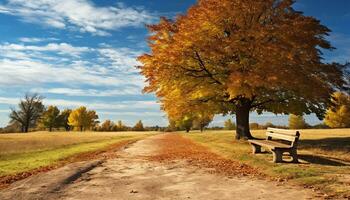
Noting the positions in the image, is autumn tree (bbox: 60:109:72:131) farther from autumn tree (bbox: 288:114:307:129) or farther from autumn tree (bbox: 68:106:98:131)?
autumn tree (bbox: 288:114:307:129)

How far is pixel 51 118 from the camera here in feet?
416

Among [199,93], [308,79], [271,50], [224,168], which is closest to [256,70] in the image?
[271,50]

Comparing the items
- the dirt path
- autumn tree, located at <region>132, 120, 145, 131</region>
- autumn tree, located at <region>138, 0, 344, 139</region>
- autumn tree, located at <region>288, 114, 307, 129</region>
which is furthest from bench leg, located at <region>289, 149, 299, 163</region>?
autumn tree, located at <region>132, 120, 145, 131</region>

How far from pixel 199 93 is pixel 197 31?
164 inches

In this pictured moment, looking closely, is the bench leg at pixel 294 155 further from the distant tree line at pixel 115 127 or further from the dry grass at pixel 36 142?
the distant tree line at pixel 115 127

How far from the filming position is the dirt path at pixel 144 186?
8.88m

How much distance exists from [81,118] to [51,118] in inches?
367

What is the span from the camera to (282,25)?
75.7 feet

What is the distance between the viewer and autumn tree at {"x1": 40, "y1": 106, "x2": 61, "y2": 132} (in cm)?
12491

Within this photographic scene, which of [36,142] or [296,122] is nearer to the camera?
[36,142]

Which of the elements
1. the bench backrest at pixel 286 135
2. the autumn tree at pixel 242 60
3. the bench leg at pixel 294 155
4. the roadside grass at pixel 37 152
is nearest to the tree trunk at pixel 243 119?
the autumn tree at pixel 242 60

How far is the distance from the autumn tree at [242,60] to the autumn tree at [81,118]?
10373 centimetres

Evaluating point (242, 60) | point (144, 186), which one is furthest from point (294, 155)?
point (242, 60)

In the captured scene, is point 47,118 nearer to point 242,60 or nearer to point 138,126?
point 138,126
